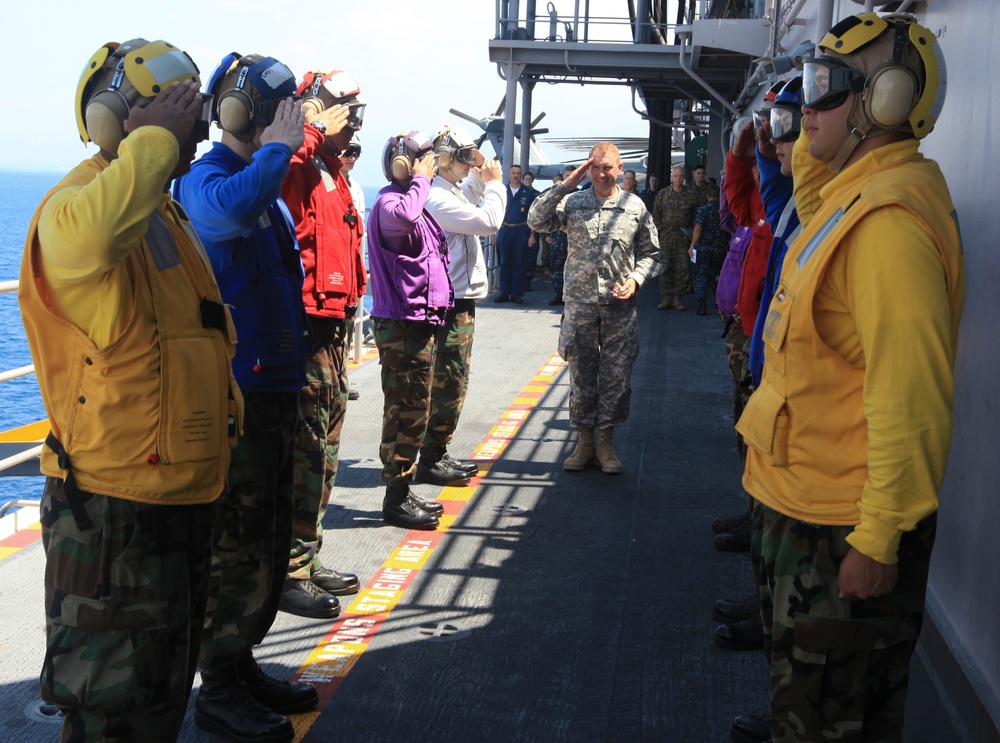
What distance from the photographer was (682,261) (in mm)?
14203

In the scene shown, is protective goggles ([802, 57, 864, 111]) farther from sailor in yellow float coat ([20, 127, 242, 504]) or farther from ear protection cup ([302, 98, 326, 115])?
ear protection cup ([302, 98, 326, 115])

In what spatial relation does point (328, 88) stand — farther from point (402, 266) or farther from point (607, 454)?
point (607, 454)

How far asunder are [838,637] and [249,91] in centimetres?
239

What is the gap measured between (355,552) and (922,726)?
107 inches

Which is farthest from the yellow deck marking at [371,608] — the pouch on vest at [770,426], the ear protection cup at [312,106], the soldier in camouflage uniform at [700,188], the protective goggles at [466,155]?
the soldier in camouflage uniform at [700,188]

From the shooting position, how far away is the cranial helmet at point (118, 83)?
2.39m

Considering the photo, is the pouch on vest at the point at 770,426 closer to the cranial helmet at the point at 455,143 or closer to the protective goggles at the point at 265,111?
the protective goggles at the point at 265,111

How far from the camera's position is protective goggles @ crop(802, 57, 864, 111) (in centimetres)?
246

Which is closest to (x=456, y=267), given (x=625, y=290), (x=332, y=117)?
(x=625, y=290)

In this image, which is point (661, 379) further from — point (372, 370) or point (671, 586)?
point (671, 586)

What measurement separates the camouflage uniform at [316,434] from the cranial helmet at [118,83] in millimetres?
1536

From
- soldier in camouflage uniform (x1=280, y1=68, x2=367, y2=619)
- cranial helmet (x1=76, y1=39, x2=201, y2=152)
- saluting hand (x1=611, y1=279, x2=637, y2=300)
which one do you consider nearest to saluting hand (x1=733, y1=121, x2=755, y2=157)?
saluting hand (x1=611, y1=279, x2=637, y2=300)

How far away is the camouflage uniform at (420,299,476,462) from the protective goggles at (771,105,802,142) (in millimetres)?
2723

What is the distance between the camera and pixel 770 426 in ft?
8.24
